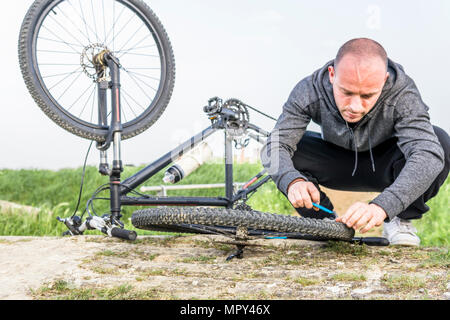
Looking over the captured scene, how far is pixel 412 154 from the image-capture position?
6.61 feet

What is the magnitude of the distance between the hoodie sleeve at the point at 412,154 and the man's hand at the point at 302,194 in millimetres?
243

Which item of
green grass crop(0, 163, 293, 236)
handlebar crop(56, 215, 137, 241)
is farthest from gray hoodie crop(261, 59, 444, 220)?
green grass crop(0, 163, 293, 236)

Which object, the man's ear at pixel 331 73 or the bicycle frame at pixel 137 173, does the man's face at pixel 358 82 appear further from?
the bicycle frame at pixel 137 173

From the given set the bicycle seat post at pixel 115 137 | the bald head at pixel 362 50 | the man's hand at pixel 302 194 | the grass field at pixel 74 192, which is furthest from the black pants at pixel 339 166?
the grass field at pixel 74 192

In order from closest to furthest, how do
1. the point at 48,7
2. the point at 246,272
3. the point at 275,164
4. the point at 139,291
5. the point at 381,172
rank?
the point at 139,291, the point at 246,272, the point at 275,164, the point at 381,172, the point at 48,7

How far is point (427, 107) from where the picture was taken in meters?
2.24

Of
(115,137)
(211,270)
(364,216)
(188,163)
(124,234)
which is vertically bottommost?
(211,270)

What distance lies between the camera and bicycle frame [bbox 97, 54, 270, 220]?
2.83 meters

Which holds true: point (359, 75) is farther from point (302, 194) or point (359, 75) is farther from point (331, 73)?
point (302, 194)

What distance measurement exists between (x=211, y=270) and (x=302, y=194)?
1.60 ft

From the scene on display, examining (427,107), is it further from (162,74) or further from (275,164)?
(162,74)

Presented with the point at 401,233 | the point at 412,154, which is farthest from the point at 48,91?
the point at 401,233
